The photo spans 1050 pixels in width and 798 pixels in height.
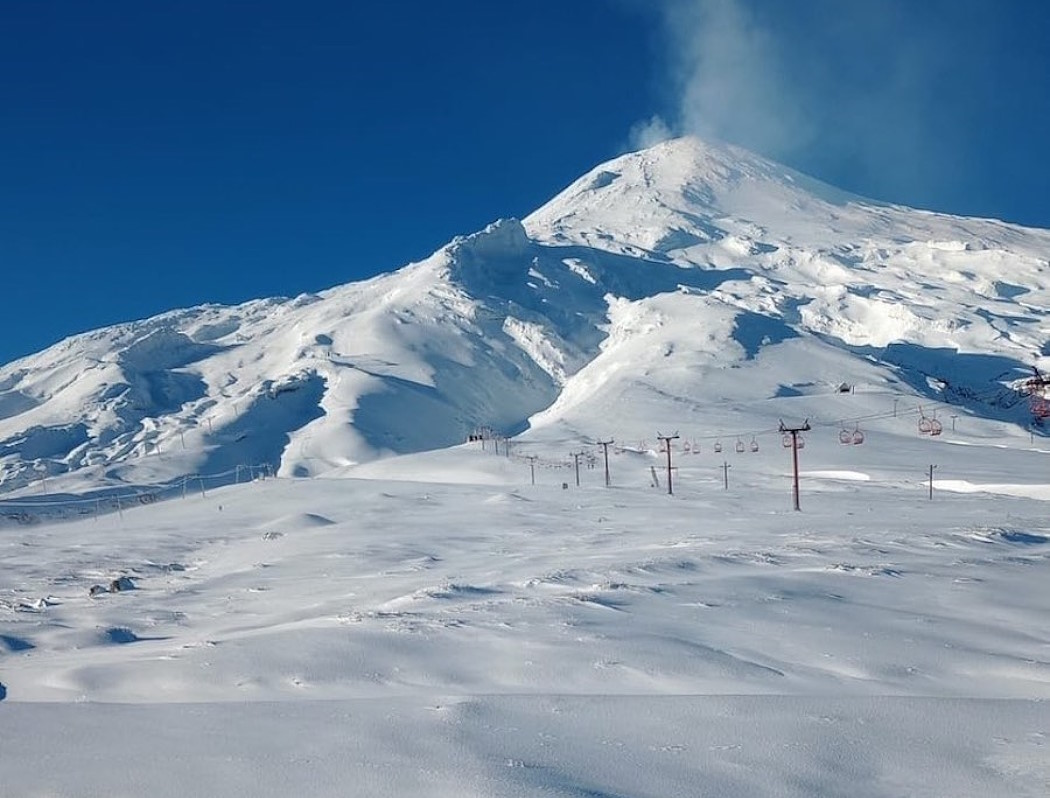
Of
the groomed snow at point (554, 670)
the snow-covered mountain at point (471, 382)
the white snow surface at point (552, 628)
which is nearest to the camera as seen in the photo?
the groomed snow at point (554, 670)

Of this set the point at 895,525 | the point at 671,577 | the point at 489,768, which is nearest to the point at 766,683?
the point at 489,768

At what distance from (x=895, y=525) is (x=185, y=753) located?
39.8 meters

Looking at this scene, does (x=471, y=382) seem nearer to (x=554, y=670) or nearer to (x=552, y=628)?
(x=552, y=628)

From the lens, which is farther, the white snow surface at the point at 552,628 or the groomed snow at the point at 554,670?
the white snow surface at the point at 552,628

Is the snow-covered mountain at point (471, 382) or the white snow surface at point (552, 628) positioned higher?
the snow-covered mountain at point (471, 382)

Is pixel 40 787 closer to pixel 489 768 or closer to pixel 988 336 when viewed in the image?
pixel 489 768

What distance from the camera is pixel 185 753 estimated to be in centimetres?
1138

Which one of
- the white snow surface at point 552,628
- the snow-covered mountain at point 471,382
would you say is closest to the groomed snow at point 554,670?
the white snow surface at point 552,628

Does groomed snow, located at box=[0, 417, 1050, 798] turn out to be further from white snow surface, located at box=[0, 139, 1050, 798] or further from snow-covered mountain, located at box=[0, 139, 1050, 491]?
snow-covered mountain, located at box=[0, 139, 1050, 491]

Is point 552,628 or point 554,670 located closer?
point 554,670

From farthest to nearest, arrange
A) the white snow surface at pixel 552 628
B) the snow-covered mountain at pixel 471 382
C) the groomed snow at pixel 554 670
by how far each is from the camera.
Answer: the snow-covered mountain at pixel 471 382, the white snow surface at pixel 552 628, the groomed snow at pixel 554 670

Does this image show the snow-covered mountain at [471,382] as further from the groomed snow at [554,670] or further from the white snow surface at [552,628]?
the groomed snow at [554,670]

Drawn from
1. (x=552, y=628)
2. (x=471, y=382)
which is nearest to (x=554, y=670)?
(x=552, y=628)

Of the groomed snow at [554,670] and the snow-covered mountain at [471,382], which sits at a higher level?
the snow-covered mountain at [471,382]
